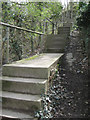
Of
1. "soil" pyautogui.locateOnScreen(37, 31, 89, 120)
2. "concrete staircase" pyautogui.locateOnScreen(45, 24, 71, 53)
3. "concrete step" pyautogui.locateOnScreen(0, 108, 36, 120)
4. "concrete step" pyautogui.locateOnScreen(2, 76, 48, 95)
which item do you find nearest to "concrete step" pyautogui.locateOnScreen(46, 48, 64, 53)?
"concrete staircase" pyautogui.locateOnScreen(45, 24, 71, 53)

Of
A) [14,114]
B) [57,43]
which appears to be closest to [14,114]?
[14,114]

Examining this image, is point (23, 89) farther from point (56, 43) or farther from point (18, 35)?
point (56, 43)

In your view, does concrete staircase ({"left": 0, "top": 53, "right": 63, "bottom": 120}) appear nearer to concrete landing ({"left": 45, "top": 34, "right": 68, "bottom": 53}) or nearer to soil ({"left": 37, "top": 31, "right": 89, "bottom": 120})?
soil ({"left": 37, "top": 31, "right": 89, "bottom": 120})

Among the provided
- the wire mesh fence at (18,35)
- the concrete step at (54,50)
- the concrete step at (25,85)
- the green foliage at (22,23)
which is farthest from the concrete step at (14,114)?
the concrete step at (54,50)

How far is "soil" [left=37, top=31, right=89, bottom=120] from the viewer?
2381mm

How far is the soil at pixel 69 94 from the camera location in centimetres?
238

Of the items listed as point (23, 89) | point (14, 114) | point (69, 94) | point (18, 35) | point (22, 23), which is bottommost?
point (14, 114)

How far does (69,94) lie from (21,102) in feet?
3.46

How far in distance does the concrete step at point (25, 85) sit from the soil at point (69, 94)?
0.20 m

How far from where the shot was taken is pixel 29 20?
6066 millimetres

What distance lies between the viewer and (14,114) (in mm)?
2301

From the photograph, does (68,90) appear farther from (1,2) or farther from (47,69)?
(1,2)

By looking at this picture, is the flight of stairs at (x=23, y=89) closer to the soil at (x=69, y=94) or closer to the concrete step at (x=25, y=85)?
the concrete step at (x=25, y=85)

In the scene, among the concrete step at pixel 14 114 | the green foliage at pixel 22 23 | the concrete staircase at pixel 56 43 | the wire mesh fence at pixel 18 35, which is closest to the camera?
the concrete step at pixel 14 114
